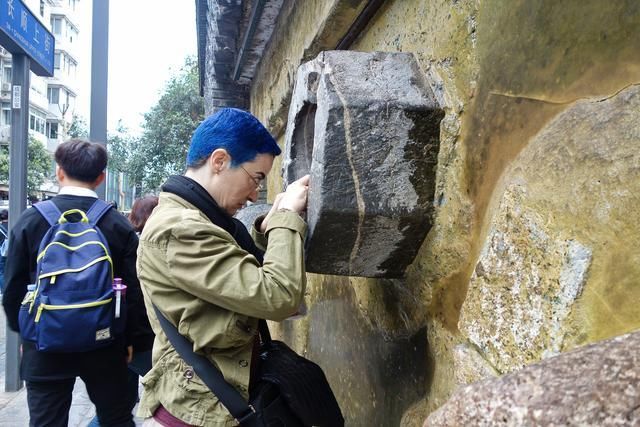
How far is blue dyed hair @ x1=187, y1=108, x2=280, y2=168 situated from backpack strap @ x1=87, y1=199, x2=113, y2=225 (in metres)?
0.97

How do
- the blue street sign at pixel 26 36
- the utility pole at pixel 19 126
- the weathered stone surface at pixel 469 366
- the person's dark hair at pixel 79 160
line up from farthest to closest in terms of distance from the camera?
1. the utility pole at pixel 19 126
2. the blue street sign at pixel 26 36
3. the person's dark hair at pixel 79 160
4. the weathered stone surface at pixel 469 366

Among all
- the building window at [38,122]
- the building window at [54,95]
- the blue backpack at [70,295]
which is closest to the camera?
the blue backpack at [70,295]

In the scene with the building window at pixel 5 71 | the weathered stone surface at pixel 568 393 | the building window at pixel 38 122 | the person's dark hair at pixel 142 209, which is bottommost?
the weathered stone surface at pixel 568 393

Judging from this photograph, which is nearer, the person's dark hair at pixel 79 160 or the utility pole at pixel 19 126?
the person's dark hair at pixel 79 160

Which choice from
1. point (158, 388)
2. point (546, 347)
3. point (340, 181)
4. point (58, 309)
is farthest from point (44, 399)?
point (546, 347)

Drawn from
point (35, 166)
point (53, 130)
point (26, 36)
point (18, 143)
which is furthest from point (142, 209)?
point (53, 130)

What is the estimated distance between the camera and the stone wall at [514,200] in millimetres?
691

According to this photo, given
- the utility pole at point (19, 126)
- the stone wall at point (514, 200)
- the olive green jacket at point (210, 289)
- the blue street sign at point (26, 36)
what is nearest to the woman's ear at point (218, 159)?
the olive green jacket at point (210, 289)

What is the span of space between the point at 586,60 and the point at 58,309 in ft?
5.80

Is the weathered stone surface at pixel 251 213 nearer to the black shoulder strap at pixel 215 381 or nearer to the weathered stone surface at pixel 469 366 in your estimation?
the black shoulder strap at pixel 215 381

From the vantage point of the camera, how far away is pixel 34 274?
2057 millimetres

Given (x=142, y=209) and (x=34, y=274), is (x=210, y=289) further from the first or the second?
(x=142, y=209)

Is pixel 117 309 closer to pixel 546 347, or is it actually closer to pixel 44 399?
pixel 44 399

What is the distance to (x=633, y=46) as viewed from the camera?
0.68 metres
